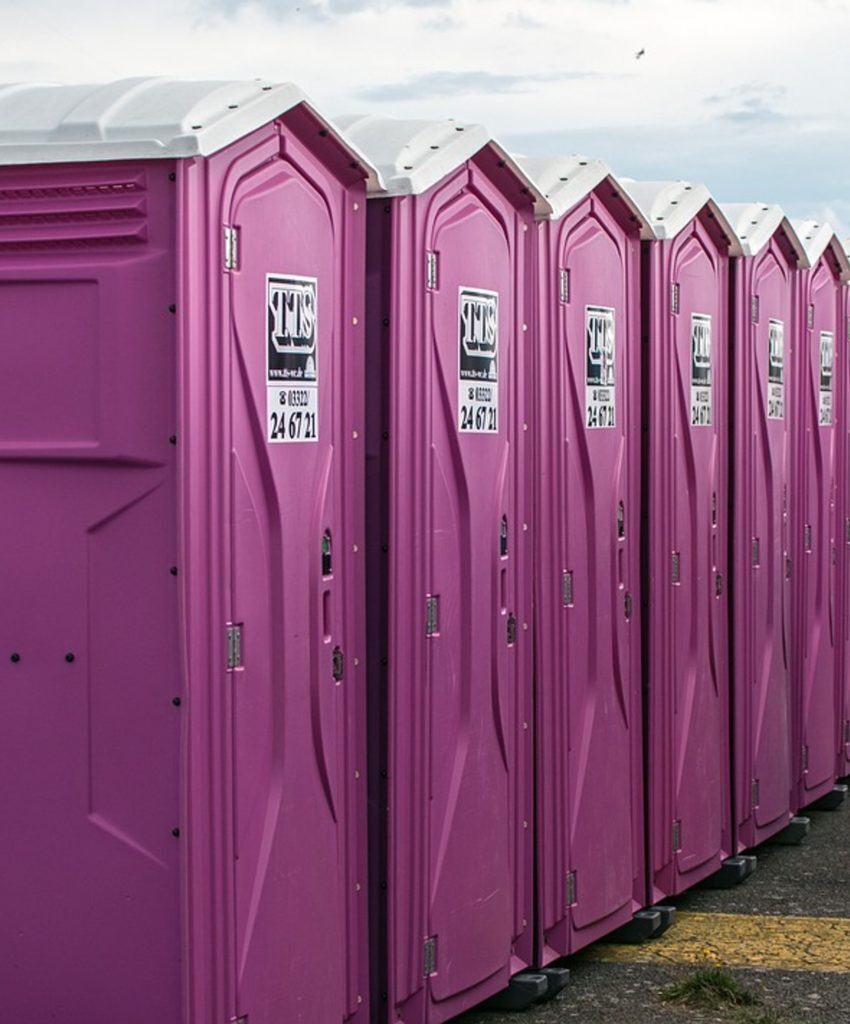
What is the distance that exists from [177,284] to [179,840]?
1.21m

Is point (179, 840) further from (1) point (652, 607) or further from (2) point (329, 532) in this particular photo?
(1) point (652, 607)

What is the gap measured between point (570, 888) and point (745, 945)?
2.84 feet

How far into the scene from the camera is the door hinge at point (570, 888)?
6.61m

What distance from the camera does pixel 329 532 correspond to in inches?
205

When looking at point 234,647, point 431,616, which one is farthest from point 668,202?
point 234,647

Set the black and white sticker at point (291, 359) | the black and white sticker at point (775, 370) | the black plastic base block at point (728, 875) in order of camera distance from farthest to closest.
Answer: the black and white sticker at point (775, 370) < the black plastic base block at point (728, 875) < the black and white sticker at point (291, 359)

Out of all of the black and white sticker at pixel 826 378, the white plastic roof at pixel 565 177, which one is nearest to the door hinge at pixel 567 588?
the white plastic roof at pixel 565 177

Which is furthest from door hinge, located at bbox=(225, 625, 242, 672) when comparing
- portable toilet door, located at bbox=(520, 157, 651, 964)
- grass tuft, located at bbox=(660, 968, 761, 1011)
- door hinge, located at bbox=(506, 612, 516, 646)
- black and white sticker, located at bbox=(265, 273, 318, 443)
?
grass tuft, located at bbox=(660, 968, 761, 1011)

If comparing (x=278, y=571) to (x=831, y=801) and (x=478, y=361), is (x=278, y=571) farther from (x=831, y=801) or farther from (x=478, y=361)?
(x=831, y=801)

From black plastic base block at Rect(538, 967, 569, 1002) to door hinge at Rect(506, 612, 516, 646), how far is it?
104cm

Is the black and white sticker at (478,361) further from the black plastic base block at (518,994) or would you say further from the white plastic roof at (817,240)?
the white plastic roof at (817,240)

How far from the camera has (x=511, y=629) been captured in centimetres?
620

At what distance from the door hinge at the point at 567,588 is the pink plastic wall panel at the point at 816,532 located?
2707 mm

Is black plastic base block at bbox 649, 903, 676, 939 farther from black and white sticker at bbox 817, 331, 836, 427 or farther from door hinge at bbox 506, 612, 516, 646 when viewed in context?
black and white sticker at bbox 817, 331, 836, 427
